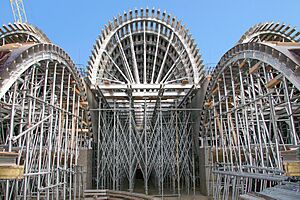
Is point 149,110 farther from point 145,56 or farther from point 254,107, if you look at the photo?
point 254,107

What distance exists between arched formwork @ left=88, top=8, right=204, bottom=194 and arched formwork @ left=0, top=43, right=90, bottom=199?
2.29m

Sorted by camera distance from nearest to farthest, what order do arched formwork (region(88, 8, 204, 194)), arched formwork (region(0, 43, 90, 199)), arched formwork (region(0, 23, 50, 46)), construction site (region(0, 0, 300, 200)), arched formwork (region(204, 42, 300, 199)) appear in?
arched formwork (region(204, 42, 300, 199))
arched formwork (region(0, 43, 90, 199))
construction site (region(0, 0, 300, 200))
arched formwork (region(88, 8, 204, 194))
arched formwork (region(0, 23, 50, 46))

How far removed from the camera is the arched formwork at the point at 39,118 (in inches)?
386

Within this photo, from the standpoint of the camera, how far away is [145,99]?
1988cm

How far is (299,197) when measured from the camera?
15.7 ft

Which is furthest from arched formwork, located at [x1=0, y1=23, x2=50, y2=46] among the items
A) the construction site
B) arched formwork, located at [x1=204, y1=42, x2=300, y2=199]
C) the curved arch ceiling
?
arched formwork, located at [x1=204, y1=42, x2=300, y2=199]

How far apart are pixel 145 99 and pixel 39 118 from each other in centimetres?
872

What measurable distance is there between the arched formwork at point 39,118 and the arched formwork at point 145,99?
90.2 inches

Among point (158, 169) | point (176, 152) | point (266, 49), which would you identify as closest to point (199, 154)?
point (176, 152)

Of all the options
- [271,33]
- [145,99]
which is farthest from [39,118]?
[271,33]

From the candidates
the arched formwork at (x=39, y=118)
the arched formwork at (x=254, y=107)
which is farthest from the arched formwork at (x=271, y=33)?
the arched formwork at (x=39, y=118)

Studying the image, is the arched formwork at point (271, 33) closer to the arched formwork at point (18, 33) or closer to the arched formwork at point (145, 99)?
the arched formwork at point (145, 99)

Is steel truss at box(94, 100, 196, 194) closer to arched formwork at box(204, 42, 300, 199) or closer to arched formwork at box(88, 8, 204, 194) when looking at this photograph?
arched formwork at box(88, 8, 204, 194)

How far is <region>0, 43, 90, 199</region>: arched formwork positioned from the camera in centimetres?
981
